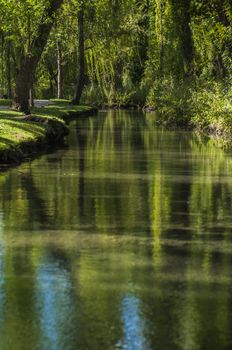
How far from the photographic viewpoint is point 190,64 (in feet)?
165

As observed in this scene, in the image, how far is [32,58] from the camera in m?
33.2

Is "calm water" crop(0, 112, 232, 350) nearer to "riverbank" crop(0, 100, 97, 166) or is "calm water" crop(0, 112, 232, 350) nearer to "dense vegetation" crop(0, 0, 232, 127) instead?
"riverbank" crop(0, 100, 97, 166)

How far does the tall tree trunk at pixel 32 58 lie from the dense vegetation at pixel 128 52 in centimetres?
4

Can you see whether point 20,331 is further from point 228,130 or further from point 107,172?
point 228,130

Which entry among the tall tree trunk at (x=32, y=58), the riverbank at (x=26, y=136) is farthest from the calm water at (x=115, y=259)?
the tall tree trunk at (x=32, y=58)

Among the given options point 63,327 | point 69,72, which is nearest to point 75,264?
point 63,327

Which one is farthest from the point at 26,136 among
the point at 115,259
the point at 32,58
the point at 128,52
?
the point at 128,52

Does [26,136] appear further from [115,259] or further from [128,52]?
[128,52]

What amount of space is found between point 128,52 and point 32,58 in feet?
110

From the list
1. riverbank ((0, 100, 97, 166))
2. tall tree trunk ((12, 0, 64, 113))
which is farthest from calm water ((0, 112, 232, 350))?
tall tree trunk ((12, 0, 64, 113))

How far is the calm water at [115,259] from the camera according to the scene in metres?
6.67

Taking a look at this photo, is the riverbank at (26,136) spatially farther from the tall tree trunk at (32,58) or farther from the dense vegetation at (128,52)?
the dense vegetation at (128,52)

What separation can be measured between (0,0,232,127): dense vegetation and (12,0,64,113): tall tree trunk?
0.14 ft

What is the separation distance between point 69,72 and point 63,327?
7065 centimetres
